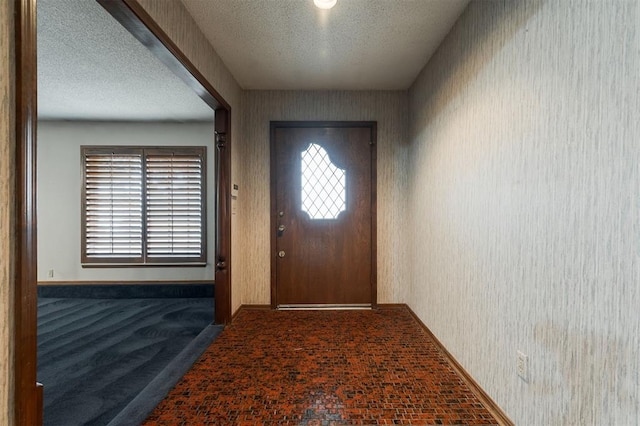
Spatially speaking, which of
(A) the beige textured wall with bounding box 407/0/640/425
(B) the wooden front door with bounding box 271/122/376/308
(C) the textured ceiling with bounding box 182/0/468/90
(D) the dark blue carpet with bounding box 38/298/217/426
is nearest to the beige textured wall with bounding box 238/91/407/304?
(B) the wooden front door with bounding box 271/122/376/308

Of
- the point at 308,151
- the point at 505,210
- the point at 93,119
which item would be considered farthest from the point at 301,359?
the point at 93,119

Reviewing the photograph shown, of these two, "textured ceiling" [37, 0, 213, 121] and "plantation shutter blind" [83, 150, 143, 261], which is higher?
"textured ceiling" [37, 0, 213, 121]

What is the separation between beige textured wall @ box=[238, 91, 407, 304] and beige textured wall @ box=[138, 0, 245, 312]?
0.15 metres

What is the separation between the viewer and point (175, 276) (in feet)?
13.8

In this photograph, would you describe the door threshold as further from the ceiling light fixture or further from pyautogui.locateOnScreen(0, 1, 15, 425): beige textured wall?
the ceiling light fixture

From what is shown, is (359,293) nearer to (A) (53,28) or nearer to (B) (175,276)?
(B) (175,276)

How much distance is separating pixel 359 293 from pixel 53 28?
3496 mm

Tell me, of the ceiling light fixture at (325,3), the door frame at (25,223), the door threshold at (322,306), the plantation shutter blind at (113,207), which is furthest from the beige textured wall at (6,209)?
the plantation shutter blind at (113,207)

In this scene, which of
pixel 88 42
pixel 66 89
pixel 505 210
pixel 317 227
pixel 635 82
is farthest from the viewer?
pixel 317 227

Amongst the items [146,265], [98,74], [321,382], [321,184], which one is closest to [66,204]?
[146,265]

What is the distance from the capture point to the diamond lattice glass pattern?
349 cm

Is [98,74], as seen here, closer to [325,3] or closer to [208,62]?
[208,62]

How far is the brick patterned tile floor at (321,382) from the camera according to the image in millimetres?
1638

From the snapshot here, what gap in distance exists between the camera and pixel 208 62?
96.9 inches
